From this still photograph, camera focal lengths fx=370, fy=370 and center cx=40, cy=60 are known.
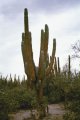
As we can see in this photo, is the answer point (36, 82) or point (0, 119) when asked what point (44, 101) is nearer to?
point (36, 82)

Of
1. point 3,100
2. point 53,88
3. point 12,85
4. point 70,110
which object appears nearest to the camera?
point 70,110

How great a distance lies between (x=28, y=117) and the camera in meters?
16.2

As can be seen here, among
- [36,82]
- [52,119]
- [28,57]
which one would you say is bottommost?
[52,119]

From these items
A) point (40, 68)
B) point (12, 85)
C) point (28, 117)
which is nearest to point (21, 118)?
point (28, 117)

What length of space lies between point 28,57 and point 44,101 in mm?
2052

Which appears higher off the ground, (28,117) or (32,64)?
(32,64)

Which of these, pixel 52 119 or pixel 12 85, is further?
pixel 12 85

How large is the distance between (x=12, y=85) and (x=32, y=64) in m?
11.2

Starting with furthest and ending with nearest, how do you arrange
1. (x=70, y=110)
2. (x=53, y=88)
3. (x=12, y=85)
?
(x=12, y=85) < (x=53, y=88) < (x=70, y=110)

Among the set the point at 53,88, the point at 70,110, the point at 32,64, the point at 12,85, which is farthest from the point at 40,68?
the point at 12,85

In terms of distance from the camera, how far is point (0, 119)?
15.3 m

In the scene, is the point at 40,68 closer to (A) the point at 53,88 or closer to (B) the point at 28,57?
(B) the point at 28,57

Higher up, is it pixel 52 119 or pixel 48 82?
pixel 48 82

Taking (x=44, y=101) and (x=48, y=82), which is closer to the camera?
(x=44, y=101)
